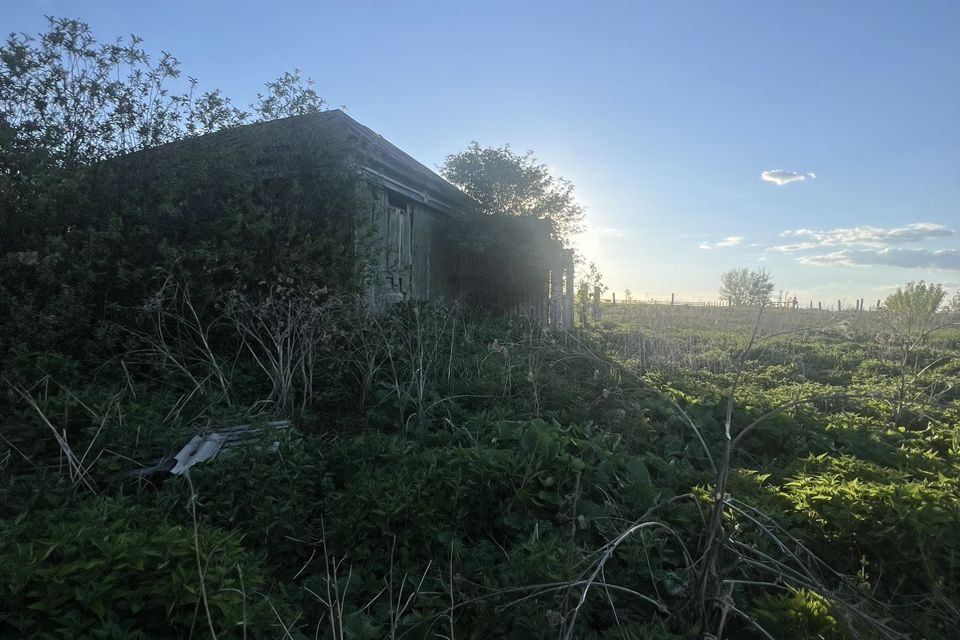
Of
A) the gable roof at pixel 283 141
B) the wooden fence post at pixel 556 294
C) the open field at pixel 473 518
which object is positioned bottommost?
the open field at pixel 473 518

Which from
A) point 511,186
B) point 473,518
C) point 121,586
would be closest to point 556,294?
point 511,186

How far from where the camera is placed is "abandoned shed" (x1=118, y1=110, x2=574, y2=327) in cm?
586

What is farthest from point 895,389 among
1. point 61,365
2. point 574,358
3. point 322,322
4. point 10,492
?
point 61,365

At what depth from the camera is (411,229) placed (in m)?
9.33

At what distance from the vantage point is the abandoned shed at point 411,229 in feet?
19.2

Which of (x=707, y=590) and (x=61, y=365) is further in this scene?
(x=61, y=365)

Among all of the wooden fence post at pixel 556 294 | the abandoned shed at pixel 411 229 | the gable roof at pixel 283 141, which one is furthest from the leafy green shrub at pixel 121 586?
the wooden fence post at pixel 556 294

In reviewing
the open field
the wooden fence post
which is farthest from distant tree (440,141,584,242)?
the open field

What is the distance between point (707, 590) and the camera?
78.8 inches

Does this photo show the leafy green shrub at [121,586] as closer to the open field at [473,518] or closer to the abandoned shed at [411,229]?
the open field at [473,518]

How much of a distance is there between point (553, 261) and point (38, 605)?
1051cm

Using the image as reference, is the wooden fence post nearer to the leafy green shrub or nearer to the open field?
the open field

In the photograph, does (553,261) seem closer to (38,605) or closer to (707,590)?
(707,590)

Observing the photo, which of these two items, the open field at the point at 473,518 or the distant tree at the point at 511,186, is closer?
the open field at the point at 473,518
